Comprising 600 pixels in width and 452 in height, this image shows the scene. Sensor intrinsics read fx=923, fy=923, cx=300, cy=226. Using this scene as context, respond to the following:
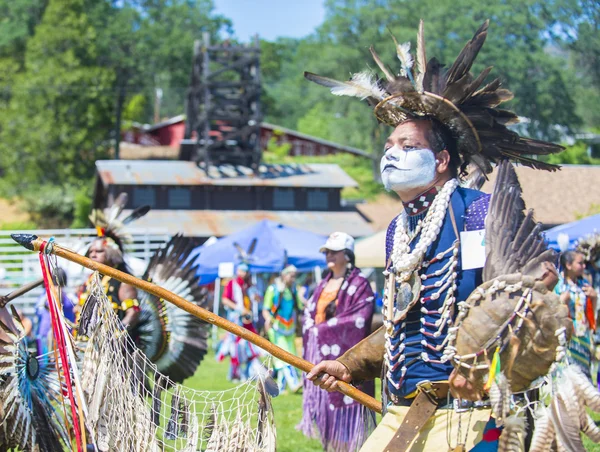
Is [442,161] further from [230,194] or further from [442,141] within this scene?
[230,194]

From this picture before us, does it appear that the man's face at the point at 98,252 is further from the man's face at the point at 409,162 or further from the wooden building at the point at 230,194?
the wooden building at the point at 230,194

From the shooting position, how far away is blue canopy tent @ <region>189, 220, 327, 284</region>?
17.8 metres

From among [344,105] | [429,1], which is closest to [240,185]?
[429,1]

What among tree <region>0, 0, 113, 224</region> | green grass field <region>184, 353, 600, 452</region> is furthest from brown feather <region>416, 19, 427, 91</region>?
tree <region>0, 0, 113, 224</region>

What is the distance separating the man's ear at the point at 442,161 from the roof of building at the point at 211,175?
97.1 feet

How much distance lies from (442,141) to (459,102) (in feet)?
0.71

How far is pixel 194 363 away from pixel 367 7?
47.2 meters

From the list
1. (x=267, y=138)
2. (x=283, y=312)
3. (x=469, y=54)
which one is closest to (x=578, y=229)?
(x=283, y=312)

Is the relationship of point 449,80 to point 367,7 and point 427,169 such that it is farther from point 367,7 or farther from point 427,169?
point 367,7

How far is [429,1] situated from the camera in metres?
26.6

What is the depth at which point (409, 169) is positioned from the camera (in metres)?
4.02

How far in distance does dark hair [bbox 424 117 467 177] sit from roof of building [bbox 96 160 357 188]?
29.5m

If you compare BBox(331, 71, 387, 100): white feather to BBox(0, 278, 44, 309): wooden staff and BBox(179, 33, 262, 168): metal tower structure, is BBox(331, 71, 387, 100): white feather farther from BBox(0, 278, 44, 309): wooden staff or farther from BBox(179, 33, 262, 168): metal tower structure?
BBox(179, 33, 262, 168): metal tower structure

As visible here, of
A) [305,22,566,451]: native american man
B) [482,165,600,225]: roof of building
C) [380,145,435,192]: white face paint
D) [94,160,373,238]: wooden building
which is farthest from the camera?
[94,160,373,238]: wooden building
